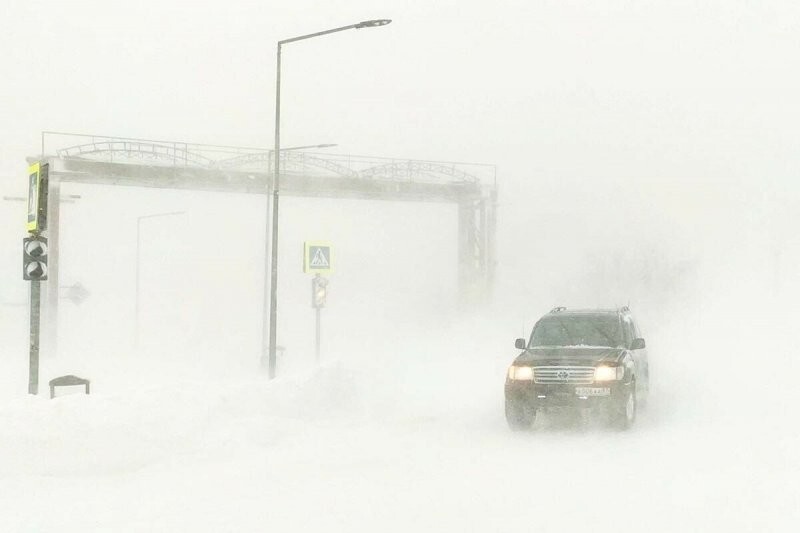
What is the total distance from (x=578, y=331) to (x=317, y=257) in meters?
10.2

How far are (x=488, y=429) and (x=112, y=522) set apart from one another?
25.6 feet

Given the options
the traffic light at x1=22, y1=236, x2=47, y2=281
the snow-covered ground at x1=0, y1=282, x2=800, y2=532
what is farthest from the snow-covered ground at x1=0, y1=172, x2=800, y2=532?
the traffic light at x1=22, y1=236, x2=47, y2=281

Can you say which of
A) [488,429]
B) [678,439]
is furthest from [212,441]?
[678,439]

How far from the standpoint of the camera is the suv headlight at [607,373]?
47.0 ft

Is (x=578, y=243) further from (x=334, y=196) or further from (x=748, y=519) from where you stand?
(x=748, y=519)

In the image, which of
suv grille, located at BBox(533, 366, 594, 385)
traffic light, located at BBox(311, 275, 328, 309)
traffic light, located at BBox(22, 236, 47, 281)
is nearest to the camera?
suv grille, located at BBox(533, 366, 594, 385)

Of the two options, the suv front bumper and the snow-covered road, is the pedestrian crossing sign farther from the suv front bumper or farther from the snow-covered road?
the suv front bumper

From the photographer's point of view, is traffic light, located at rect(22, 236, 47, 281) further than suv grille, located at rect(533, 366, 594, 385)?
Yes

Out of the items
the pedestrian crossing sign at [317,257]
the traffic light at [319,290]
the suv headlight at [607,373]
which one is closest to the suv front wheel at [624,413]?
the suv headlight at [607,373]

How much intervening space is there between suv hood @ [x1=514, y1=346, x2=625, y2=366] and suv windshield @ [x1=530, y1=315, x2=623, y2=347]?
17.8 inches

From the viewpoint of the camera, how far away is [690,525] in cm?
799

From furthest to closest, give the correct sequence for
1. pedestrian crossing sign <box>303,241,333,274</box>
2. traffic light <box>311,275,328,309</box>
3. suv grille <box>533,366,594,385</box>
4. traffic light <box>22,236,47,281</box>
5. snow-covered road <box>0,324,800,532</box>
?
traffic light <box>311,275,328,309</box>
pedestrian crossing sign <box>303,241,333,274</box>
traffic light <box>22,236,47,281</box>
suv grille <box>533,366,594,385</box>
snow-covered road <box>0,324,800,532</box>

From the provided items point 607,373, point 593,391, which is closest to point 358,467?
point 593,391

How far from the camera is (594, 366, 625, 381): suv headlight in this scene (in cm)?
1431
